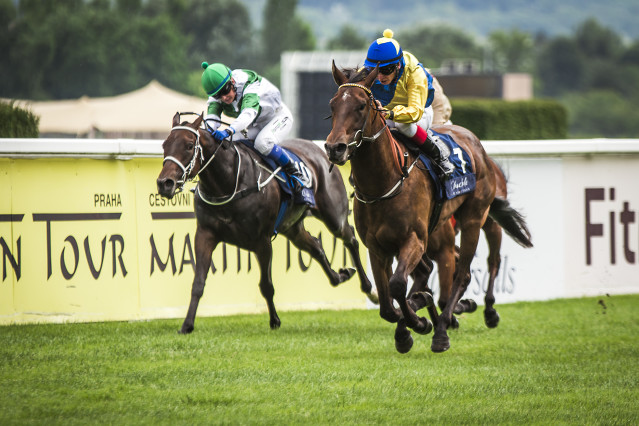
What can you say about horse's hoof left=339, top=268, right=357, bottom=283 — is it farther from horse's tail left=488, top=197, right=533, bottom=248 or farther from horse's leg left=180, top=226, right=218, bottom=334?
horse's leg left=180, top=226, right=218, bottom=334

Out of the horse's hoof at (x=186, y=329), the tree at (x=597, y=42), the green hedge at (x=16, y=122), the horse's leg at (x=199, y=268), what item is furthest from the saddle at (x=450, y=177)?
the tree at (x=597, y=42)

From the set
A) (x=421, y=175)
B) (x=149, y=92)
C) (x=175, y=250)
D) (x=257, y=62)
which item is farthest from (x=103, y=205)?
(x=257, y=62)

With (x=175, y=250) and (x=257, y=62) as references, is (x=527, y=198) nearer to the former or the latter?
(x=175, y=250)

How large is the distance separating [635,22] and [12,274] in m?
188

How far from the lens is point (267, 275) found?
805 centimetres

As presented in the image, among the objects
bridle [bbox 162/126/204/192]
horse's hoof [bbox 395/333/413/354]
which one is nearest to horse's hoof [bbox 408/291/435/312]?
horse's hoof [bbox 395/333/413/354]

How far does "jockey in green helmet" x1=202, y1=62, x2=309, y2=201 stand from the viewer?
770 cm

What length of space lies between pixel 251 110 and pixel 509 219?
7.85 ft

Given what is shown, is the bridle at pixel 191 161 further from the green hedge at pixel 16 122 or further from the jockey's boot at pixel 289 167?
the green hedge at pixel 16 122

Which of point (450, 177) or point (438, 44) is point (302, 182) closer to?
point (450, 177)

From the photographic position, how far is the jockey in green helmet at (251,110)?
7695 millimetres

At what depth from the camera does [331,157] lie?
5559mm

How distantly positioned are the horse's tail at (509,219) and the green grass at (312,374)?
763mm

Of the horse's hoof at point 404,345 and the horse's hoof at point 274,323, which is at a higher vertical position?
the horse's hoof at point 404,345
